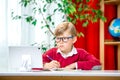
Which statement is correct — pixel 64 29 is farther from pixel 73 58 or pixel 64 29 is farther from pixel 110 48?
pixel 110 48

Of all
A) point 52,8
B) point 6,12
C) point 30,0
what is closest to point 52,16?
point 52,8

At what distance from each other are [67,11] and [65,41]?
1.20 metres

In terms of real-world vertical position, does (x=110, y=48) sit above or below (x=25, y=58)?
below

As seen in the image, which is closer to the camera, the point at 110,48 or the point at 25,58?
the point at 25,58

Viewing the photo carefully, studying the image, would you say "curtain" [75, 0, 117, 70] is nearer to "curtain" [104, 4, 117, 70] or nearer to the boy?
"curtain" [104, 4, 117, 70]

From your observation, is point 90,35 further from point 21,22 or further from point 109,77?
point 109,77

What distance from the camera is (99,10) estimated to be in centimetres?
385

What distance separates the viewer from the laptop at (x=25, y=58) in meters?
1.69

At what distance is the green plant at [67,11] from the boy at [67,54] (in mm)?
1029

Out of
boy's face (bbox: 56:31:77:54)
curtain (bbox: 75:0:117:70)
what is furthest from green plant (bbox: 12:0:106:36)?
boy's face (bbox: 56:31:77:54)

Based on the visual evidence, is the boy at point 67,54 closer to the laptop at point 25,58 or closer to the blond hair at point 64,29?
the blond hair at point 64,29

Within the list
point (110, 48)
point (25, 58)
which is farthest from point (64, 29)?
point (110, 48)

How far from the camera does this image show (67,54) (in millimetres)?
2715

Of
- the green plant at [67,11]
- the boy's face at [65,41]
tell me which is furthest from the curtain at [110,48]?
the boy's face at [65,41]
